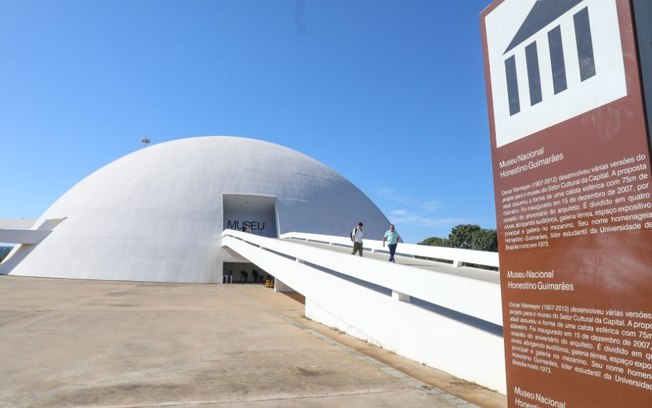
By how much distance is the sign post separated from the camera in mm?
2289

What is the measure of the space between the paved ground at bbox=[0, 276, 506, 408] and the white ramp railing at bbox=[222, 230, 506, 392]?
0.24 meters

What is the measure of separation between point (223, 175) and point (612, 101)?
3045 cm

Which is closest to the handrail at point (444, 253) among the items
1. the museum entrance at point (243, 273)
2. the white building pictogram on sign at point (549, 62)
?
the white building pictogram on sign at point (549, 62)

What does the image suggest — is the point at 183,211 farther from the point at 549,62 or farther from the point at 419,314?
the point at 549,62

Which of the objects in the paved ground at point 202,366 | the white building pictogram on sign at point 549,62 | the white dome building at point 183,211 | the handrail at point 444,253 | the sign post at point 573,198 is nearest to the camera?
the sign post at point 573,198

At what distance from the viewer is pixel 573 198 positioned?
8.76ft

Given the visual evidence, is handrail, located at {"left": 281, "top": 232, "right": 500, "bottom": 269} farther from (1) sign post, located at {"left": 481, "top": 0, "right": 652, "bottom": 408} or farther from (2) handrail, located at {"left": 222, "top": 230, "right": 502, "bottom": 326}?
(1) sign post, located at {"left": 481, "top": 0, "right": 652, "bottom": 408}

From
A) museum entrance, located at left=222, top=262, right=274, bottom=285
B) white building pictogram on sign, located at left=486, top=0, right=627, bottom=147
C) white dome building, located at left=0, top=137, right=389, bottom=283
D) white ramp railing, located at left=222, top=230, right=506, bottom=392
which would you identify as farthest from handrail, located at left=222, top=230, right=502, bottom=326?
museum entrance, located at left=222, top=262, right=274, bottom=285

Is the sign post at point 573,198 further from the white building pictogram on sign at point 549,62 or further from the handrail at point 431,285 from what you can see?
the handrail at point 431,285

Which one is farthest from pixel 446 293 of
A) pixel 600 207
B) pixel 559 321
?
pixel 600 207

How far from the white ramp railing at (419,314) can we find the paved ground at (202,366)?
240 millimetres

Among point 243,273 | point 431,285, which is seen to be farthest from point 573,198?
point 243,273

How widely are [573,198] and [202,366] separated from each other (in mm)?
5702

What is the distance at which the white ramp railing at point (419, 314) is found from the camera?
538 centimetres
